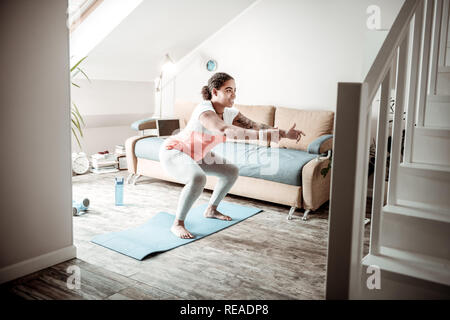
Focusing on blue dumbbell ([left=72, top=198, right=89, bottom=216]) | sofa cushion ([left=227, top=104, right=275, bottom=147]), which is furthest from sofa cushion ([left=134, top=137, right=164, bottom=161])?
blue dumbbell ([left=72, top=198, right=89, bottom=216])

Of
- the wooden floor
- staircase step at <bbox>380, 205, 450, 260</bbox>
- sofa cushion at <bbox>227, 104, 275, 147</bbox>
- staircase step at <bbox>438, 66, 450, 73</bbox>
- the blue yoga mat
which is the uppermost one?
staircase step at <bbox>438, 66, 450, 73</bbox>

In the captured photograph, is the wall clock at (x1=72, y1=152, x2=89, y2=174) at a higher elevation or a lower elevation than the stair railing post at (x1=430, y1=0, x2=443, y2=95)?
lower

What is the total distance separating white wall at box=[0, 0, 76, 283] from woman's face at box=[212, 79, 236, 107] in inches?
42.7

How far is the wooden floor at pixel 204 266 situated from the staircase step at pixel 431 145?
2.86ft

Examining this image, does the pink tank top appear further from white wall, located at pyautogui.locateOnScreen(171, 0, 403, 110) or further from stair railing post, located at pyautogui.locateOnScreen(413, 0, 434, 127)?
white wall, located at pyautogui.locateOnScreen(171, 0, 403, 110)

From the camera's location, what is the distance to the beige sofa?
11.4 ft

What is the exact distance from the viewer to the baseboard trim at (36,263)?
2.21 m

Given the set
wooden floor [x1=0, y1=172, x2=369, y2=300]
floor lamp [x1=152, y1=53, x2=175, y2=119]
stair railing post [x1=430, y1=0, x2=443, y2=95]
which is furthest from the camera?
floor lamp [x1=152, y1=53, x2=175, y2=119]

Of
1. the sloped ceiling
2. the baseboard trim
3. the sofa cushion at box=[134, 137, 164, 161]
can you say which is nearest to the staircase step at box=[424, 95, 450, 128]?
the baseboard trim

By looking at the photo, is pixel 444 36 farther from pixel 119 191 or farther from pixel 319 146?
pixel 119 191

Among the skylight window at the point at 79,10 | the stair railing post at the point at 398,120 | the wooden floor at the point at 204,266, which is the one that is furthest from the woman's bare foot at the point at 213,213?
the skylight window at the point at 79,10

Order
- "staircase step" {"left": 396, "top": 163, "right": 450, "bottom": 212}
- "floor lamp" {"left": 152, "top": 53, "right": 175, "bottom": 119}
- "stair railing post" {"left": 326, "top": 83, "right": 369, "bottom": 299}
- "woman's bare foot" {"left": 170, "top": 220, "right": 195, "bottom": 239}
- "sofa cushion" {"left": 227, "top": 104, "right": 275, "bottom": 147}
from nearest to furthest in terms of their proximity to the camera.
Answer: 1. "stair railing post" {"left": 326, "top": 83, "right": 369, "bottom": 299}
2. "staircase step" {"left": 396, "top": 163, "right": 450, "bottom": 212}
3. "woman's bare foot" {"left": 170, "top": 220, "right": 195, "bottom": 239}
4. "sofa cushion" {"left": 227, "top": 104, "right": 275, "bottom": 147}
5. "floor lamp" {"left": 152, "top": 53, "right": 175, "bottom": 119}

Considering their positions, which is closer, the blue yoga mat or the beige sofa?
the blue yoga mat

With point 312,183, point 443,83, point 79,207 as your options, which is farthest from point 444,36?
point 79,207
